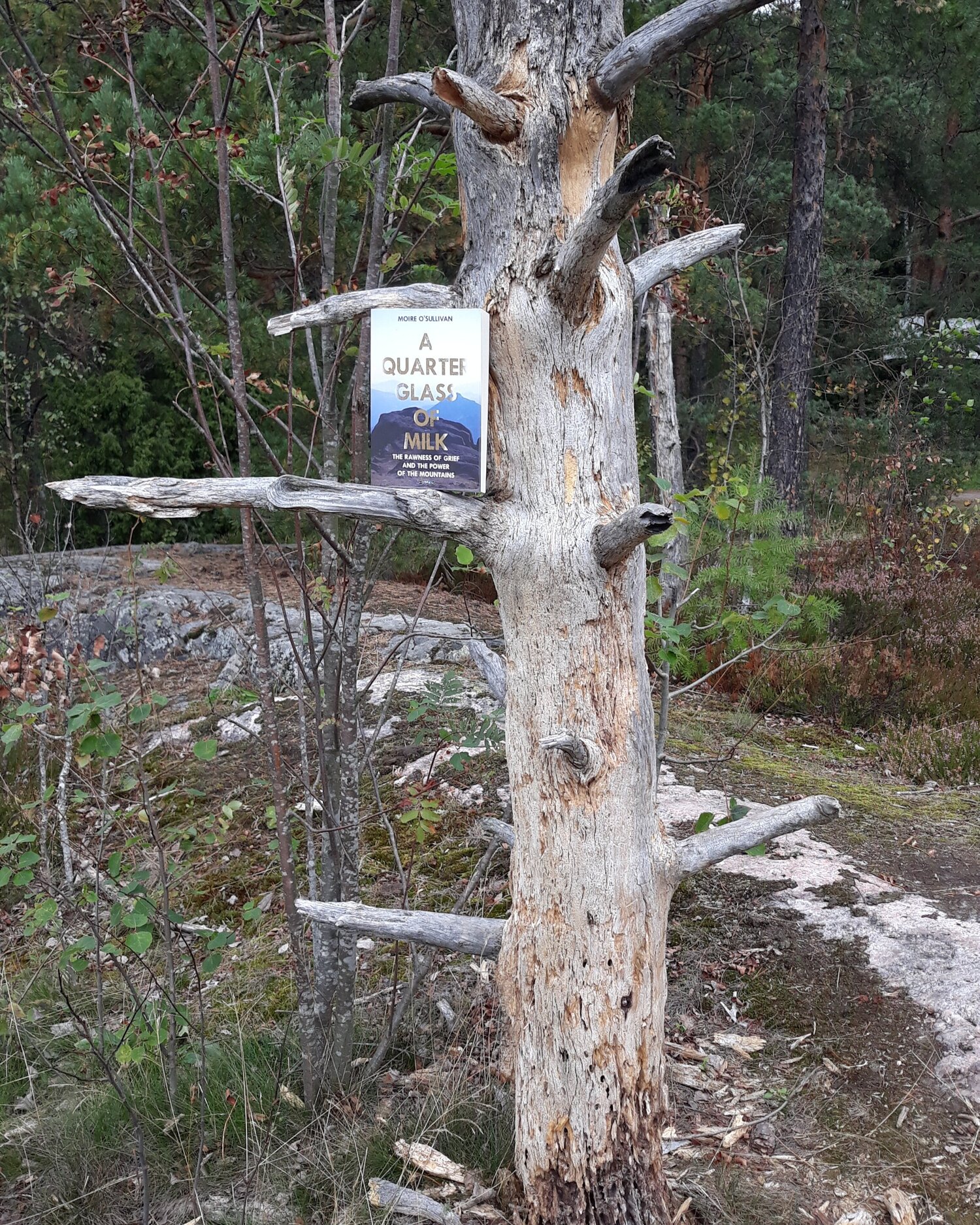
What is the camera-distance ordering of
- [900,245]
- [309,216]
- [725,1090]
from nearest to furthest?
[725,1090], [309,216], [900,245]

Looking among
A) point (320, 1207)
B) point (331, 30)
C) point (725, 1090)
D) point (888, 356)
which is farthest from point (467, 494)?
point (888, 356)

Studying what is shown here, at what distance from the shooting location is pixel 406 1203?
2287 mm

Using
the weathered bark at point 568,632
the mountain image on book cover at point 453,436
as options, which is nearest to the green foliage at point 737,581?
the weathered bark at point 568,632

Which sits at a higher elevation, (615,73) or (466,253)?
(615,73)

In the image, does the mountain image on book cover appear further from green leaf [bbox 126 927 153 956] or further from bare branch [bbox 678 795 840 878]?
green leaf [bbox 126 927 153 956]

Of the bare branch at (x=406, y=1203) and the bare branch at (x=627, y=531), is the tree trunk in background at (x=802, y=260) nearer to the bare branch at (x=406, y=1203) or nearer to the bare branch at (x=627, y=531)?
the bare branch at (x=627, y=531)

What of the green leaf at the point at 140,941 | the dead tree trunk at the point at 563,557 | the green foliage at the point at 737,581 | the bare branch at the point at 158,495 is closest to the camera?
the bare branch at the point at 158,495

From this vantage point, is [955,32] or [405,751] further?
[955,32]

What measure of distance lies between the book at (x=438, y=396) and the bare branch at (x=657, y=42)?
0.49m

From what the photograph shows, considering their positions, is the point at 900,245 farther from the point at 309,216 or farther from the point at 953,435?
the point at 309,216

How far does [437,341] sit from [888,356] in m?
14.4

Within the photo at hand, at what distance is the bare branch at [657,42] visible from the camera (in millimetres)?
1675

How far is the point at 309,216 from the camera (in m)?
6.04

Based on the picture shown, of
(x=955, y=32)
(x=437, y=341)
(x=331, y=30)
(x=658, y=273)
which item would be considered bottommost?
(x=437, y=341)
